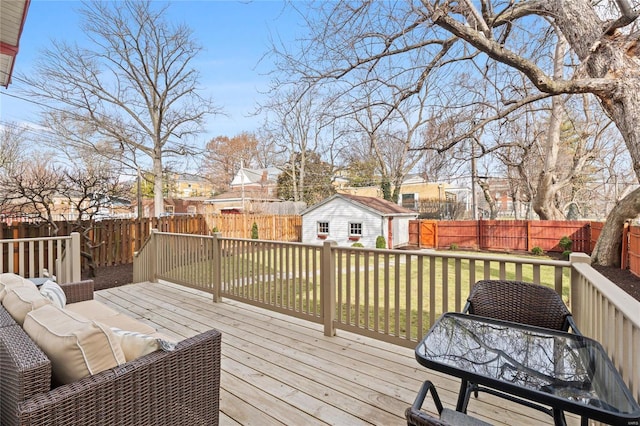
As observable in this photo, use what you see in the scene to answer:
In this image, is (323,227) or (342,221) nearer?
(342,221)

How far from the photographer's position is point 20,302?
1.83 m

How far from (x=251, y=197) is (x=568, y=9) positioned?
2208 cm

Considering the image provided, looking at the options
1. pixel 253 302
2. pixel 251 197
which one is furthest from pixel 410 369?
pixel 251 197

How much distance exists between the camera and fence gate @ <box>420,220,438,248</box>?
1513 cm

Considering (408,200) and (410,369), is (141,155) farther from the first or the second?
(408,200)

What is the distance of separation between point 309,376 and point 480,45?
4.42 meters

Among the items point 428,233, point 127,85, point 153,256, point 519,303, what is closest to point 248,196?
point 127,85

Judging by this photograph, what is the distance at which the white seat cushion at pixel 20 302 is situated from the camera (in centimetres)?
175

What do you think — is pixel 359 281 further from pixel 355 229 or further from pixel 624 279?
pixel 355 229

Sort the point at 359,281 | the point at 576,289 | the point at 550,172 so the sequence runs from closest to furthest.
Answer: the point at 576,289 → the point at 359,281 → the point at 550,172

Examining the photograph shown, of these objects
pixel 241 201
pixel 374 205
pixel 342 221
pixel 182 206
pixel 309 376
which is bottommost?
pixel 309 376

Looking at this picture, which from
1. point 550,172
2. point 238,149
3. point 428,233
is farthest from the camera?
point 238,149

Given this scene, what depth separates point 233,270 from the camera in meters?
4.55

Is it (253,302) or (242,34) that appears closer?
(253,302)
